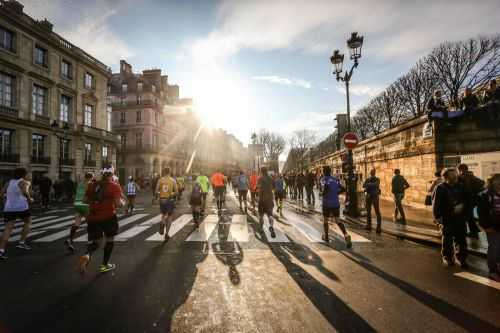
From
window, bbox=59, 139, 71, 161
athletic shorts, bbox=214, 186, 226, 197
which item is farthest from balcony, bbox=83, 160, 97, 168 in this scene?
athletic shorts, bbox=214, 186, 226, 197

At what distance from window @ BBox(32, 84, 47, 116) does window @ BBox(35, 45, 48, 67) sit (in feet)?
7.69

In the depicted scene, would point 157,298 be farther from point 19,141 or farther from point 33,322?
point 19,141

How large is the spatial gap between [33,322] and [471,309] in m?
5.09

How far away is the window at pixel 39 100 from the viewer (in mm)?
24219

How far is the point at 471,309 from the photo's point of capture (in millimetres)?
3182

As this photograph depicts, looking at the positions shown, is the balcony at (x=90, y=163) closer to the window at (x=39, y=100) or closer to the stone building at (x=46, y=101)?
the stone building at (x=46, y=101)

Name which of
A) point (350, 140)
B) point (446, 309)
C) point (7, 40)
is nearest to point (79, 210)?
point (446, 309)

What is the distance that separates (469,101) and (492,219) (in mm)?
8763

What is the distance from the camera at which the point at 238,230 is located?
816 cm

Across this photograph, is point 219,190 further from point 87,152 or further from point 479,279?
point 87,152

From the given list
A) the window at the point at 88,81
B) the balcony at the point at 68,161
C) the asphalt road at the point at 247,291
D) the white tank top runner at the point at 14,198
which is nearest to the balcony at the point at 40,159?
the balcony at the point at 68,161

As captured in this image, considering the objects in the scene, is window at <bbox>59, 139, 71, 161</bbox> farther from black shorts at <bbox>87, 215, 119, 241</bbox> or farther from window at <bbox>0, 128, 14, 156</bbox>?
black shorts at <bbox>87, 215, 119, 241</bbox>

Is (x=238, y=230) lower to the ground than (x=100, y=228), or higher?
lower

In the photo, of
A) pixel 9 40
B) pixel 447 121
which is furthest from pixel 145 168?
pixel 447 121
